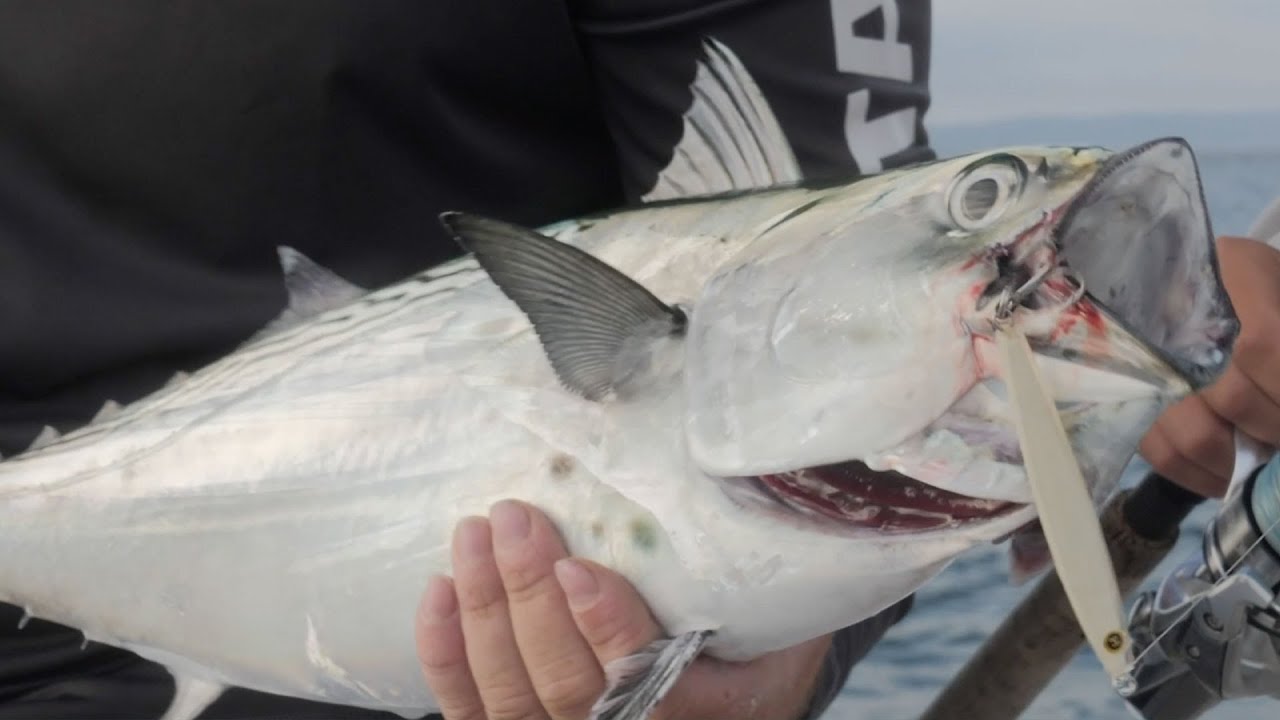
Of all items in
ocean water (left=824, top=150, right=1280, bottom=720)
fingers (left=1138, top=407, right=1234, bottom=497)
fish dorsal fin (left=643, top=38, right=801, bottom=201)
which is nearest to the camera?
fish dorsal fin (left=643, top=38, right=801, bottom=201)

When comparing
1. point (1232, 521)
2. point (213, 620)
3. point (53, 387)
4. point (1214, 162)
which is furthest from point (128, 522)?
point (1214, 162)

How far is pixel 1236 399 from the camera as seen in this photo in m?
1.13

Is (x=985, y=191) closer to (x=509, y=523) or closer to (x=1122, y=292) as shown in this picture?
(x=1122, y=292)

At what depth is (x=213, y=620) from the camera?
0.89m

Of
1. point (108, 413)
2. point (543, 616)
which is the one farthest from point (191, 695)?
point (543, 616)

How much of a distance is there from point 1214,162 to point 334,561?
275cm

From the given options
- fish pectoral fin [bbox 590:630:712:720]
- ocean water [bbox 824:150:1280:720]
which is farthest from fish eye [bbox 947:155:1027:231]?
ocean water [bbox 824:150:1280:720]

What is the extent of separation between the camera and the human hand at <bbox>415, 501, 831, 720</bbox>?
2.52ft

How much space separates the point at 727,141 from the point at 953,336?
0.32 metres

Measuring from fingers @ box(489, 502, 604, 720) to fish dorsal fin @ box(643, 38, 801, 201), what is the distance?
0.89 feet

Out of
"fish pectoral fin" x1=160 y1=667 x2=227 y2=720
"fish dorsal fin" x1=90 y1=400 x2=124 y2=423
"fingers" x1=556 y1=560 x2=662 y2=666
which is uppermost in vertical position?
"fish dorsal fin" x1=90 y1=400 x2=124 y2=423

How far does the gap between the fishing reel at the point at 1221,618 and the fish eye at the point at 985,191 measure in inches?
16.5

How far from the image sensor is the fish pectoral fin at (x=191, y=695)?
955mm

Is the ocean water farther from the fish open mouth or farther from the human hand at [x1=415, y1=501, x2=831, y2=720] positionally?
the fish open mouth
